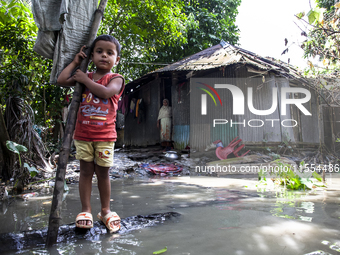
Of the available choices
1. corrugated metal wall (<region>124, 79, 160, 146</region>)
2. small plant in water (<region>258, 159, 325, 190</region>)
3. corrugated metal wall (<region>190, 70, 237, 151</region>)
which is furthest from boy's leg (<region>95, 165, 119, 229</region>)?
corrugated metal wall (<region>124, 79, 160, 146</region>)

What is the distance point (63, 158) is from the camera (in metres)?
1.70

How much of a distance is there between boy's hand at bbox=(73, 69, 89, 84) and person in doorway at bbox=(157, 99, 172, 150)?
7834mm

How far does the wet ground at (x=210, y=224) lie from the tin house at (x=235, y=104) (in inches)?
227

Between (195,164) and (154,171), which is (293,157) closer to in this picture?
(195,164)

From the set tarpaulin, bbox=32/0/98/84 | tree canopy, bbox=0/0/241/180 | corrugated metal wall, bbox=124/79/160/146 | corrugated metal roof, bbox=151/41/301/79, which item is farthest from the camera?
corrugated metal wall, bbox=124/79/160/146

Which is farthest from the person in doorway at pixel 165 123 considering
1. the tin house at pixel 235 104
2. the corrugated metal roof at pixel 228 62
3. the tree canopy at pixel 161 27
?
the tree canopy at pixel 161 27

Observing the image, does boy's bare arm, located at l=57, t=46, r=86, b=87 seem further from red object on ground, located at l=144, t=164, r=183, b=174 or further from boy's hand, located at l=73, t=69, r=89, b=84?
red object on ground, located at l=144, t=164, r=183, b=174

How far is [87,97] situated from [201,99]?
7.41 meters

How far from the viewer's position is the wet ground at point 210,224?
1.40 m

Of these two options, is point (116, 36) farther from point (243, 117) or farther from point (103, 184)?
point (103, 184)

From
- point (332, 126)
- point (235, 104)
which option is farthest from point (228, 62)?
point (332, 126)

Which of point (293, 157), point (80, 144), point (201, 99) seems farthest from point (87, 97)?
point (293, 157)

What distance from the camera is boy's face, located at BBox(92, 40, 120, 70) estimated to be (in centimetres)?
194

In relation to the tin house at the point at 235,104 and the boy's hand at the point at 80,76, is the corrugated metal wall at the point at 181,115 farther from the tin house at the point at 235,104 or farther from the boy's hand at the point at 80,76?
the boy's hand at the point at 80,76
